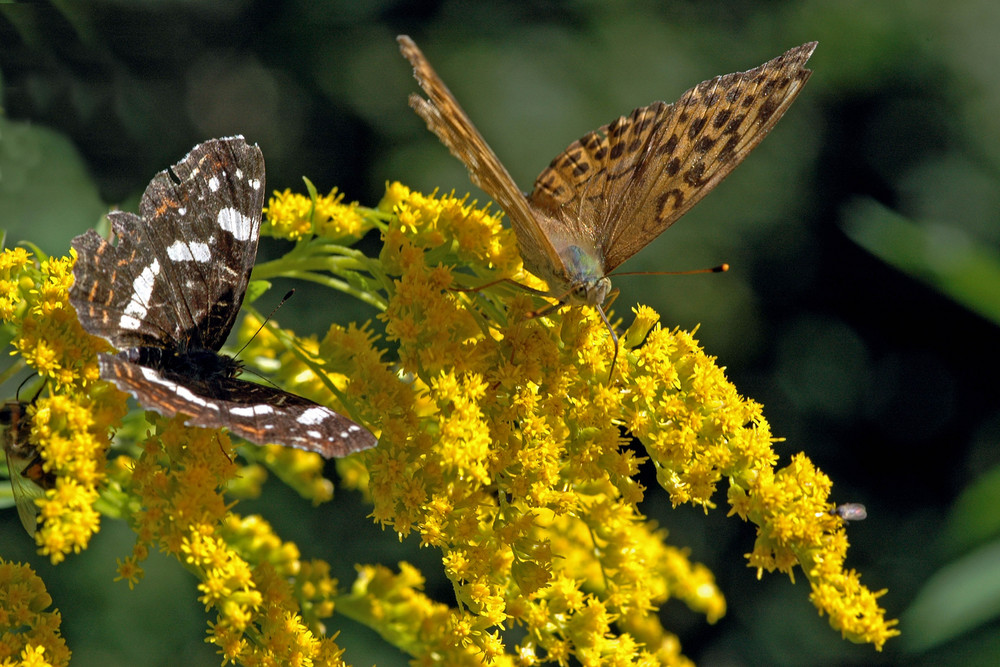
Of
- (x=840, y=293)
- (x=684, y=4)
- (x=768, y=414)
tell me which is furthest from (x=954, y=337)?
(x=684, y=4)

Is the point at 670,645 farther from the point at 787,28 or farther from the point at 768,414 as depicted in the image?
the point at 787,28

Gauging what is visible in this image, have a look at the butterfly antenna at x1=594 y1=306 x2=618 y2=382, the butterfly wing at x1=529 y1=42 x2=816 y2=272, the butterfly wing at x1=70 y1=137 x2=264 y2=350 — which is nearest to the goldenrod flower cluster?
the butterfly antenna at x1=594 y1=306 x2=618 y2=382

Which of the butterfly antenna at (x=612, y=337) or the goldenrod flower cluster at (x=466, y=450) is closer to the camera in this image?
the goldenrod flower cluster at (x=466, y=450)

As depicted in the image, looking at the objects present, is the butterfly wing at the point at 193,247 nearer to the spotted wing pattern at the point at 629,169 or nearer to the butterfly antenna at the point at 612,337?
the spotted wing pattern at the point at 629,169

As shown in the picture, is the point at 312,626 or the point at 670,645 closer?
the point at 312,626

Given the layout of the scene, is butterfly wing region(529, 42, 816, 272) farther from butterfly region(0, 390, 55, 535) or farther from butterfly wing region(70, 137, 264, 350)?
butterfly region(0, 390, 55, 535)

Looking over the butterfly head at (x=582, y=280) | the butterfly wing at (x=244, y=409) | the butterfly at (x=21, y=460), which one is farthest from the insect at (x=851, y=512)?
the butterfly at (x=21, y=460)
